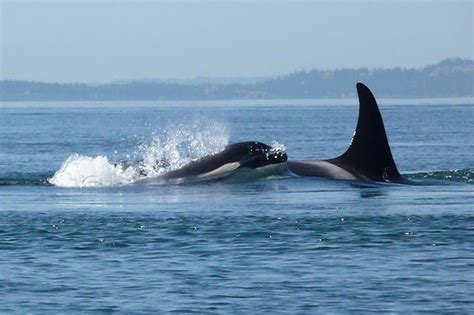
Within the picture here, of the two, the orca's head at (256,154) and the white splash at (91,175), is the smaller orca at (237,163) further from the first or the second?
the white splash at (91,175)

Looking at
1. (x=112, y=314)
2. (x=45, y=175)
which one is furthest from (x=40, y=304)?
(x=45, y=175)

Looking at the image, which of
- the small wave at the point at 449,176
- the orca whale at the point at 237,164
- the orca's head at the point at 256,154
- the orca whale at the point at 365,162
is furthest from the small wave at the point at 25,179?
the small wave at the point at 449,176

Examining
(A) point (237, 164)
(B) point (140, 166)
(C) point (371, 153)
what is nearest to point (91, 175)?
(B) point (140, 166)

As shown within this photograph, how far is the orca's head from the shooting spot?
108 feet

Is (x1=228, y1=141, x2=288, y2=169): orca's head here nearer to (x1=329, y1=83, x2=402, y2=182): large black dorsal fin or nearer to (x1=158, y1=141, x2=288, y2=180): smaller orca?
(x1=158, y1=141, x2=288, y2=180): smaller orca

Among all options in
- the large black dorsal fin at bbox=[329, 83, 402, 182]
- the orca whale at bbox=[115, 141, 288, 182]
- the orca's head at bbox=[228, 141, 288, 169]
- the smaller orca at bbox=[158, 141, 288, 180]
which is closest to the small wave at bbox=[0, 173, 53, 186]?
the orca whale at bbox=[115, 141, 288, 182]

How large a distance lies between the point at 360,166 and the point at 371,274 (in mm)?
15231

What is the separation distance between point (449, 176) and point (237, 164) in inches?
261

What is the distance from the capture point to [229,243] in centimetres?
2248

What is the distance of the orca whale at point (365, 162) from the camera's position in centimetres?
3394

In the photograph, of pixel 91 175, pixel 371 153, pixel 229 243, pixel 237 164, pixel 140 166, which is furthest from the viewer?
pixel 91 175

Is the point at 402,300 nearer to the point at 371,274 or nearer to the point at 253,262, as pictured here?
the point at 371,274

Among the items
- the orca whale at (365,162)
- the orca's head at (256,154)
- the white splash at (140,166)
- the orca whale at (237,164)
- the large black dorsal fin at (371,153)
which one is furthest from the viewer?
the white splash at (140,166)

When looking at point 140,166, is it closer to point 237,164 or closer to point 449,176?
point 237,164
